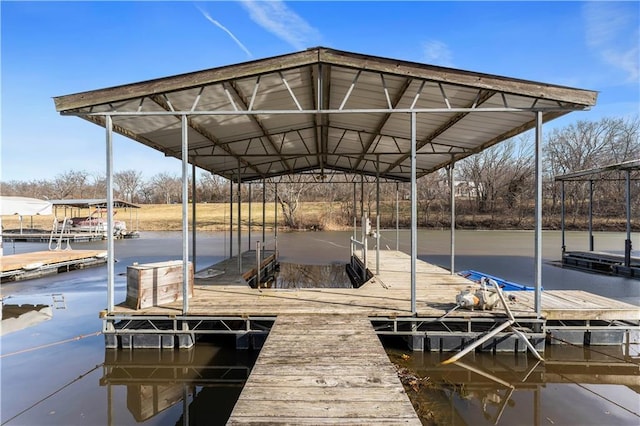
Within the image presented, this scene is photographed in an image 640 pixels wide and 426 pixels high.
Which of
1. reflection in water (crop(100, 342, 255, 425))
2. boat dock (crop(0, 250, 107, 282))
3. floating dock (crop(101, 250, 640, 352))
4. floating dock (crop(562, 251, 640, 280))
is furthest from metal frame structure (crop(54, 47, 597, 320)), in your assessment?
floating dock (crop(562, 251, 640, 280))

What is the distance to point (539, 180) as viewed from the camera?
5543 mm

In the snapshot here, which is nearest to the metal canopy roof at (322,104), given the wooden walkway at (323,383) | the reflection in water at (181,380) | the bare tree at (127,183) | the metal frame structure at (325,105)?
the metal frame structure at (325,105)

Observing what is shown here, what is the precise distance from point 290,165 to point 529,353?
32.6 feet

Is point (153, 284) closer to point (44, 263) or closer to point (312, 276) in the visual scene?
point (312, 276)

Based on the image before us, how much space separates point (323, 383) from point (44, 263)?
47.2 feet

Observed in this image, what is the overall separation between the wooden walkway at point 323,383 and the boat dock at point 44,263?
1239cm

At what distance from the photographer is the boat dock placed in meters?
12.5

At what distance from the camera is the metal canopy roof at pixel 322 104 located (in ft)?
17.7

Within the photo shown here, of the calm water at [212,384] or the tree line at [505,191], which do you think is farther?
the tree line at [505,191]

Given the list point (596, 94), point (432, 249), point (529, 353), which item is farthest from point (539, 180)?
point (432, 249)

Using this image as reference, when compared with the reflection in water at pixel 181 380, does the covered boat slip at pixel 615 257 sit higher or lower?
higher

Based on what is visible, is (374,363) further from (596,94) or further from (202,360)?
(596,94)

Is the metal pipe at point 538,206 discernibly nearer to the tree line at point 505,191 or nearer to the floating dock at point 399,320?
the floating dock at point 399,320

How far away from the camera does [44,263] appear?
13.4 m
